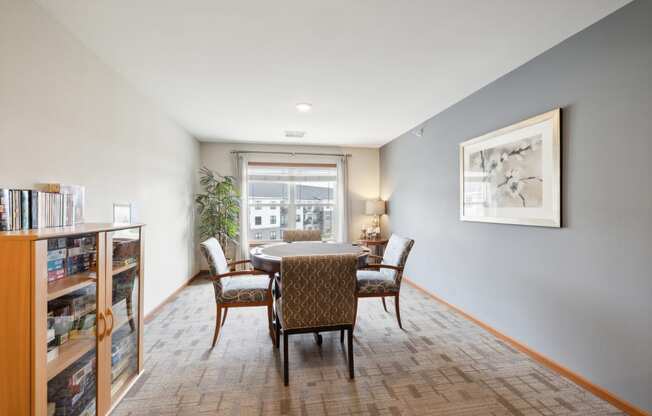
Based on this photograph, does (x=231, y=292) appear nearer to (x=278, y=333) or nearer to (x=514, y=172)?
(x=278, y=333)

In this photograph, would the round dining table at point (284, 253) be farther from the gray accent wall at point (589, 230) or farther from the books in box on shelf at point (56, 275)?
the books in box on shelf at point (56, 275)

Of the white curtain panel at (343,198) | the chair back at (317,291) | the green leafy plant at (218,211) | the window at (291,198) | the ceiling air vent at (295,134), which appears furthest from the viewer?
the white curtain panel at (343,198)

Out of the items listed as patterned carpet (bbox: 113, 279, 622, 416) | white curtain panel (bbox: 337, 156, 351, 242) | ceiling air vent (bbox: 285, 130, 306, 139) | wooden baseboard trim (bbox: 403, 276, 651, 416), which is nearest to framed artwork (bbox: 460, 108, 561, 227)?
wooden baseboard trim (bbox: 403, 276, 651, 416)

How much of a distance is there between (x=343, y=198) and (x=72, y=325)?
4638mm

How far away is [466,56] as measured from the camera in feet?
7.71

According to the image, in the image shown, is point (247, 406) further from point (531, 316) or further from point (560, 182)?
point (560, 182)

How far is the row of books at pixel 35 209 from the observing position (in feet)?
4.36

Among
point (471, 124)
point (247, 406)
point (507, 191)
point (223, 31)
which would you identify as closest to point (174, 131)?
point (223, 31)

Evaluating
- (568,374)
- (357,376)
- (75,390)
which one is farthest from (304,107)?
(568,374)

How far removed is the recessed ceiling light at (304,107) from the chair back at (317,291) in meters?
2.14

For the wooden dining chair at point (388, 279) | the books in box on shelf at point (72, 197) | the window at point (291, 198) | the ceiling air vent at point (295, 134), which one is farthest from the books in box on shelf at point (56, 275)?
the window at point (291, 198)

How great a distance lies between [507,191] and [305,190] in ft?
12.5

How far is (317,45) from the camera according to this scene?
2160 mm

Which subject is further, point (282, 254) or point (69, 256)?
point (282, 254)
